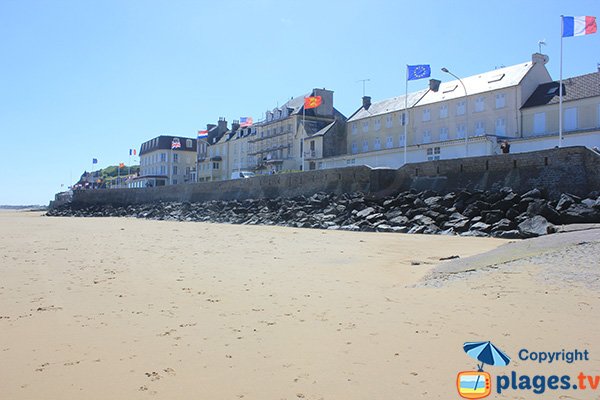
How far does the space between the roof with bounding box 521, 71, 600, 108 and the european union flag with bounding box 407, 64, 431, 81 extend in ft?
26.9

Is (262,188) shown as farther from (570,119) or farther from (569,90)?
(569,90)

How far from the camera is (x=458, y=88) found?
42.2m

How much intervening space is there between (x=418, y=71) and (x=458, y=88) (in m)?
9.16

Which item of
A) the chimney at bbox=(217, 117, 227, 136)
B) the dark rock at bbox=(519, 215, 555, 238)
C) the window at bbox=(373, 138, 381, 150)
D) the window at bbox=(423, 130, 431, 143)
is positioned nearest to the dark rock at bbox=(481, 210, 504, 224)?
the dark rock at bbox=(519, 215, 555, 238)

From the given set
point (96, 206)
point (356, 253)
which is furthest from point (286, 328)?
point (96, 206)

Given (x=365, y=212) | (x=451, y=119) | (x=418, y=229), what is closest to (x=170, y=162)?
(x=451, y=119)

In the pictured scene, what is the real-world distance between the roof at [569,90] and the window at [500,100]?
1.65m

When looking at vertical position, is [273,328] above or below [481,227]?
below

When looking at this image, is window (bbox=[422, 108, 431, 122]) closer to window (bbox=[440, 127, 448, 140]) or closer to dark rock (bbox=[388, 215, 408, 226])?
window (bbox=[440, 127, 448, 140])

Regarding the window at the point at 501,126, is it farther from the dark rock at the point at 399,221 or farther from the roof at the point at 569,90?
the dark rock at the point at 399,221

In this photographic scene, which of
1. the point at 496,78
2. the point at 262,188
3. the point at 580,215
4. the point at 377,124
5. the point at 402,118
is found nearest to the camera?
the point at 580,215

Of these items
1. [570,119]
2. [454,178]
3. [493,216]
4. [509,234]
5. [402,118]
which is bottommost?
[509,234]

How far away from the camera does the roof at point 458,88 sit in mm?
37656

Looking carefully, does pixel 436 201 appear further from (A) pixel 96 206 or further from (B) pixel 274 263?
(A) pixel 96 206
